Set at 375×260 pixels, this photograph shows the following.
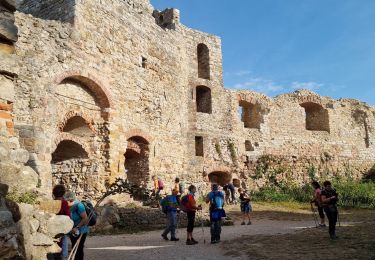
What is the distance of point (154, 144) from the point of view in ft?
50.1

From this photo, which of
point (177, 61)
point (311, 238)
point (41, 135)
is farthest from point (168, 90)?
point (311, 238)

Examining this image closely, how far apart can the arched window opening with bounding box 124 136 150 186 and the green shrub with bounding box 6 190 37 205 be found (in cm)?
1005

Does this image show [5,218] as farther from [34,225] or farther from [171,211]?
[171,211]

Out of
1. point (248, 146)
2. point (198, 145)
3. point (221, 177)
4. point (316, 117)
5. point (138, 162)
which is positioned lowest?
point (221, 177)

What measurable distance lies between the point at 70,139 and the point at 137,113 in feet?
11.0

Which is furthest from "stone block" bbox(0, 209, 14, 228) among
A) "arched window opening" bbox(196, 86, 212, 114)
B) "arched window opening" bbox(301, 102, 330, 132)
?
"arched window opening" bbox(301, 102, 330, 132)

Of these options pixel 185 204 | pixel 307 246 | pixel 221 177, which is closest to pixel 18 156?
pixel 185 204

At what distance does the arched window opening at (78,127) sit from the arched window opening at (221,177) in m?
8.32

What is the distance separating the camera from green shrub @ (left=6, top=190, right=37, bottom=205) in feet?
14.1

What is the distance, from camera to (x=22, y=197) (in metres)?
4.43

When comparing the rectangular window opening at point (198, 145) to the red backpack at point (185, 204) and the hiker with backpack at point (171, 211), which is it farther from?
the red backpack at point (185, 204)

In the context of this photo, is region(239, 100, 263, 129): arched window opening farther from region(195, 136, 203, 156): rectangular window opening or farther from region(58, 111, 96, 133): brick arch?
region(58, 111, 96, 133): brick arch

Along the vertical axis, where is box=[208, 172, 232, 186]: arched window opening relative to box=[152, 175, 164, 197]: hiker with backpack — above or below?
above

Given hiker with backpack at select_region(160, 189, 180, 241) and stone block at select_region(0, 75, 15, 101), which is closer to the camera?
stone block at select_region(0, 75, 15, 101)
